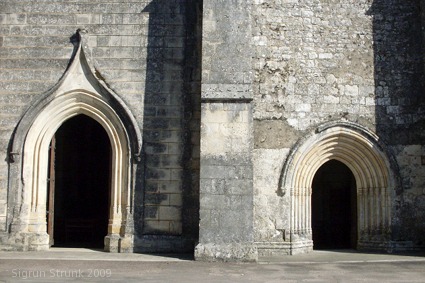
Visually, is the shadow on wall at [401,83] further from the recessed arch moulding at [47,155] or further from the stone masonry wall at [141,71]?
the recessed arch moulding at [47,155]

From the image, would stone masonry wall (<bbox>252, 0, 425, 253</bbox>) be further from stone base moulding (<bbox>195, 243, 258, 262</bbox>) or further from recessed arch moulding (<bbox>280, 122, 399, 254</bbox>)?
stone base moulding (<bbox>195, 243, 258, 262</bbox>)

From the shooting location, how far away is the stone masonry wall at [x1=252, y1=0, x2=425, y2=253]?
1087 cm

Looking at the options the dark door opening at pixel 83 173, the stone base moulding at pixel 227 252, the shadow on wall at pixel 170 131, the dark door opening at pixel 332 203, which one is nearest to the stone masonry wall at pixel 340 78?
the shadow on wall at pixel 170 131

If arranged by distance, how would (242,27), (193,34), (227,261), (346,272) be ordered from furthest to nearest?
(193,34), (242,27), (227,261), (346,272)

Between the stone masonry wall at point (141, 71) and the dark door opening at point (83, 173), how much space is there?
3.96 m

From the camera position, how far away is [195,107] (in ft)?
35.2

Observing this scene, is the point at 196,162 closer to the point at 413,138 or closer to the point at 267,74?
the point at 267,74

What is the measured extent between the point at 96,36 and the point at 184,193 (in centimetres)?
350

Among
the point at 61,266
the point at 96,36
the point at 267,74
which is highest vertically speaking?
the point at 96,36

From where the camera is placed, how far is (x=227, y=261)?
9.35 metres

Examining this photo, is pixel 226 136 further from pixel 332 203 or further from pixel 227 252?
pixel 332 203

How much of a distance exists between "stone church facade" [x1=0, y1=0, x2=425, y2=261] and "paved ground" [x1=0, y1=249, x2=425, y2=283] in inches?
27.1

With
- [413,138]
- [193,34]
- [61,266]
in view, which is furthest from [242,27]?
[61,266]

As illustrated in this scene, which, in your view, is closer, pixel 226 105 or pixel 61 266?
pixel 61 266
